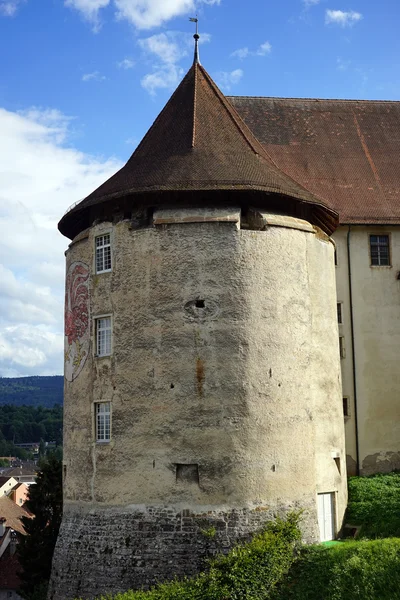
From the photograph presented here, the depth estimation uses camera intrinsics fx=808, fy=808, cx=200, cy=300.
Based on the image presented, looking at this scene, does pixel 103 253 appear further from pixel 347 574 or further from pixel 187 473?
pixel 347 574

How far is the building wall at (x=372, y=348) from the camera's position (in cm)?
2928

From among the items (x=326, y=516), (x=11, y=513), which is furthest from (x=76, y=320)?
(x=11, y=513)

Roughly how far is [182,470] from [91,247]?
7.70 meters

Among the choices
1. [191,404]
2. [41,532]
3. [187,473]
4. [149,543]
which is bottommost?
[41,532]

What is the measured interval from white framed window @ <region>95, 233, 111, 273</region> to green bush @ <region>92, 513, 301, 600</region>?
9265mm

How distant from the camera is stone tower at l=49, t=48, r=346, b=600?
22.5 meters

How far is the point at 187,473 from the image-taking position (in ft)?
74.3

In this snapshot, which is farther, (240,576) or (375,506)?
(375,506)

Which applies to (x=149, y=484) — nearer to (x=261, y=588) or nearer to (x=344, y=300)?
(x=261, y=588)

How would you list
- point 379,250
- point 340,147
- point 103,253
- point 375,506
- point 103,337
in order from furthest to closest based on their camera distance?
1. point 340,147
2. point 379,250
3. point 375,506
4. point 103,253
5. point 103,337

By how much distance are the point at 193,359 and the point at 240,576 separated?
6.02 m

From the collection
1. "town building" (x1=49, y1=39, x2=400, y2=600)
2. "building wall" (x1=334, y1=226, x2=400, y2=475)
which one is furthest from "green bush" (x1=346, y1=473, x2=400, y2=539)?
"building wall" (x1=334, y1=226, x2=400, y2=475)

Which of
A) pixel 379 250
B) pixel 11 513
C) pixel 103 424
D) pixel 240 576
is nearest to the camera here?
pixel 240 576

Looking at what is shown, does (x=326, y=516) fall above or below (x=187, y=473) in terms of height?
below
